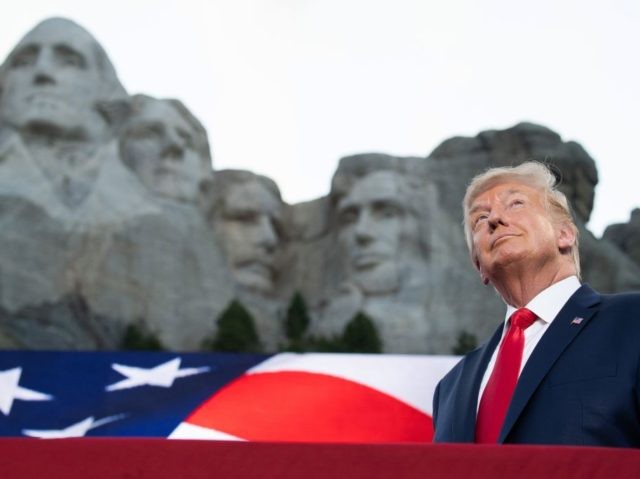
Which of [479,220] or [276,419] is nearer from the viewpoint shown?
[479,220]

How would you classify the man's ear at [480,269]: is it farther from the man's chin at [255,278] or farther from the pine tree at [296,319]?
the man's chin at [255,278]

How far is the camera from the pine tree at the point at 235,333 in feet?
→ 44.2

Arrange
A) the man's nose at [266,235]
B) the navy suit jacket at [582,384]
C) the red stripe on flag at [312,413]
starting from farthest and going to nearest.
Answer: the man's nose at [266,235]
the red stripe on flag at [312,413]
the navy suit jacket at [582,384]

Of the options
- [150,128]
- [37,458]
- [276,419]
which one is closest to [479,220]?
[37,458]

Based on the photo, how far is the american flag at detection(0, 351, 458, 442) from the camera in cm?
423

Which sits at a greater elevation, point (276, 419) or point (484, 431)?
point (484, 431)

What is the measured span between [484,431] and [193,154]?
14.6 metres

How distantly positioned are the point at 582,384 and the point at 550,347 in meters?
0.09

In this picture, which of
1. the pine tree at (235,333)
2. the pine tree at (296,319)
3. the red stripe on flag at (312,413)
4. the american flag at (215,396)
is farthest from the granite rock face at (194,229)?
the red stripe on flag at (312,413)

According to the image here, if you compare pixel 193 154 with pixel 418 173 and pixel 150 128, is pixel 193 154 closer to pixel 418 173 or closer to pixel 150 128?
pixel 150 128

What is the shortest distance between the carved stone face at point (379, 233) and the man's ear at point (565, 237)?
13.5m

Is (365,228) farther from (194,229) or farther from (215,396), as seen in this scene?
(215,396)

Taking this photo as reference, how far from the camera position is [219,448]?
1249 millimetres

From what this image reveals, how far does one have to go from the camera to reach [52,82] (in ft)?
50.9
